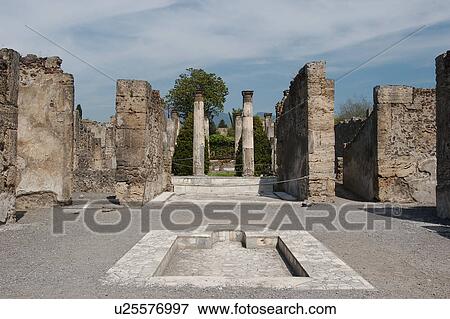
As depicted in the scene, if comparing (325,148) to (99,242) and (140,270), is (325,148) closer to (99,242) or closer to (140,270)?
(99,242)

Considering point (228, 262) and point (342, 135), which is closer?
point (228, 262)

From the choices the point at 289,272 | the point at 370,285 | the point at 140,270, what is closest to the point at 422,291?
the point at 370,285

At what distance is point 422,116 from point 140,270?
10.1 meters

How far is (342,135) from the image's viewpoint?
17.8 meters

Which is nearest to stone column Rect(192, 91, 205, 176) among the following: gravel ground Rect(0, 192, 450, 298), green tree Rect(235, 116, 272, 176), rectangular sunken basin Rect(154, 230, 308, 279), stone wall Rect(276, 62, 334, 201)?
green tree Rect(235, 116, 272, 176)

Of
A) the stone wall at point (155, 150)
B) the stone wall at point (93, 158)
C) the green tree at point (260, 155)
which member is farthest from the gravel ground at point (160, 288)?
the green tree at point (260, 155)

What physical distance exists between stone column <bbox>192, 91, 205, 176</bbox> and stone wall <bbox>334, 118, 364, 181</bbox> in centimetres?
980

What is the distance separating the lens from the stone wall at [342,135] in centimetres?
1552

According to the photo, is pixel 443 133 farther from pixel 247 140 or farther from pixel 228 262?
pixel 247 140

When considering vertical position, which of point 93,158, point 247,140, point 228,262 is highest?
point 247,140

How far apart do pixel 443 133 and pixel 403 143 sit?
10.9 ft

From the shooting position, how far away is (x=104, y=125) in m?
27.0

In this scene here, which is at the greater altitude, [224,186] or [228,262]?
[224,186]

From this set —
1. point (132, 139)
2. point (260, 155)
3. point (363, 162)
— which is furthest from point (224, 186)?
point (260, 155)
